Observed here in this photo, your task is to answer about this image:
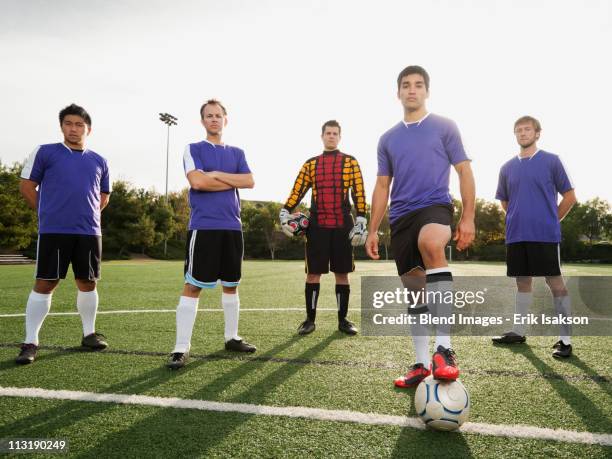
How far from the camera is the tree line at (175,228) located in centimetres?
3606

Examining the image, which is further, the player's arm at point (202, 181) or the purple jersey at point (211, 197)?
the purple jersey at point (211, 197)

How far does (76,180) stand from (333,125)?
3196 mm

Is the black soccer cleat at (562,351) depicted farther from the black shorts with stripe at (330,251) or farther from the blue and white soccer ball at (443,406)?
the black shorts with stripe at (330,251)

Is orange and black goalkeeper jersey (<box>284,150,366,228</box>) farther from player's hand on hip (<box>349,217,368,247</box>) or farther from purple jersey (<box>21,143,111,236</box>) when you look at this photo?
purple jersey (<box>21,143,111,236</box>)

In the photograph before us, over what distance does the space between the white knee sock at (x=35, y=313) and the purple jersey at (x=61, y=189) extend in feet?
2.17

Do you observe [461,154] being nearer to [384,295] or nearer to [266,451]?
[266,451]

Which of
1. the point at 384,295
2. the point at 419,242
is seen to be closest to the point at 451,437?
the point at 419,242

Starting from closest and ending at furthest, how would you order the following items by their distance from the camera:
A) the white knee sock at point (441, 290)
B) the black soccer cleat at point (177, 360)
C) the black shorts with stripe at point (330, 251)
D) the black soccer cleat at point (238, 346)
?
the white knee sock at point (441, 290)
the black soccer cleat at point (177, 360)
the black soccer cleat at point (238, 346)
the black shorts with stripe at point (330, 251)

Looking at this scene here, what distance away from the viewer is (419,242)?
3.16 m

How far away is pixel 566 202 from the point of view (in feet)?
16.0

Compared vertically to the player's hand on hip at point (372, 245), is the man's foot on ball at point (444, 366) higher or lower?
lower

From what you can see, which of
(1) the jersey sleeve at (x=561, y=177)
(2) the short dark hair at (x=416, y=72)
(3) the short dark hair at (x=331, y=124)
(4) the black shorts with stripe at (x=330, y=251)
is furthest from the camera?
(3) the short dark hair at (x=331, y=124)

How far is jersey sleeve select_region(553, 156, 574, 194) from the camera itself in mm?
4691

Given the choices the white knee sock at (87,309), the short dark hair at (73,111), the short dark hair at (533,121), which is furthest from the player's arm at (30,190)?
the short dark hair at (533,121)
